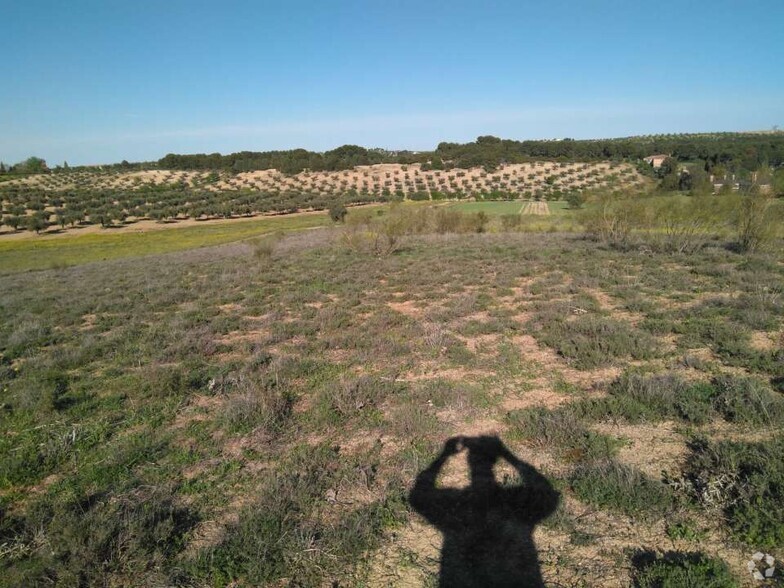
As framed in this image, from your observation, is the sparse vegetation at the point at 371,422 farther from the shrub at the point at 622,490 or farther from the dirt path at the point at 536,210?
the dirt path at the point at 536,210

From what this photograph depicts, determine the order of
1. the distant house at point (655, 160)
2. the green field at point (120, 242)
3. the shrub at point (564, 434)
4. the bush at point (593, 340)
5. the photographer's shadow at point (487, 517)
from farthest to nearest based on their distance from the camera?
the distant house at point (655, 160) < the green field at point (120, 242) < the bush at point (593, 340) < the shrub at point (564, 434) < the photographer's shadow at point (487, 517)

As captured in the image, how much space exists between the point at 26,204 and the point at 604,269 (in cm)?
8424

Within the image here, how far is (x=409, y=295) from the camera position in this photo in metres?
14.4

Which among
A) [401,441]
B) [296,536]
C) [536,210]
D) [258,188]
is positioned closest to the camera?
[296,536]

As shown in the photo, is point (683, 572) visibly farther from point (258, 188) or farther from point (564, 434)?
point (258, 188)

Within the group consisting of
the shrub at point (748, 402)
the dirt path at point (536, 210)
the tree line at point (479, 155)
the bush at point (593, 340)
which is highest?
the tree line at point (479, 155)

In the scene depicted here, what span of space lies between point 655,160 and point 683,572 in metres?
94.3

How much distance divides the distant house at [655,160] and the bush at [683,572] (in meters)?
87.2

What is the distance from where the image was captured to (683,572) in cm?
360

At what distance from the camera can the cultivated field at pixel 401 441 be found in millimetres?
4098

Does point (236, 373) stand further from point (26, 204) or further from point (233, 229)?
point (26, 204)

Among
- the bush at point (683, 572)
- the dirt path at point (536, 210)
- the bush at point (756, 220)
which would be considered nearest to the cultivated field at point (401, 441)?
the bush at point (683, 572)

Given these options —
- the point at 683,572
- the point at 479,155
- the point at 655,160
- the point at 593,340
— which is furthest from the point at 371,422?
the point at 479,155

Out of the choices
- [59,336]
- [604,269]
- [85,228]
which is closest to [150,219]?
[85,228]
